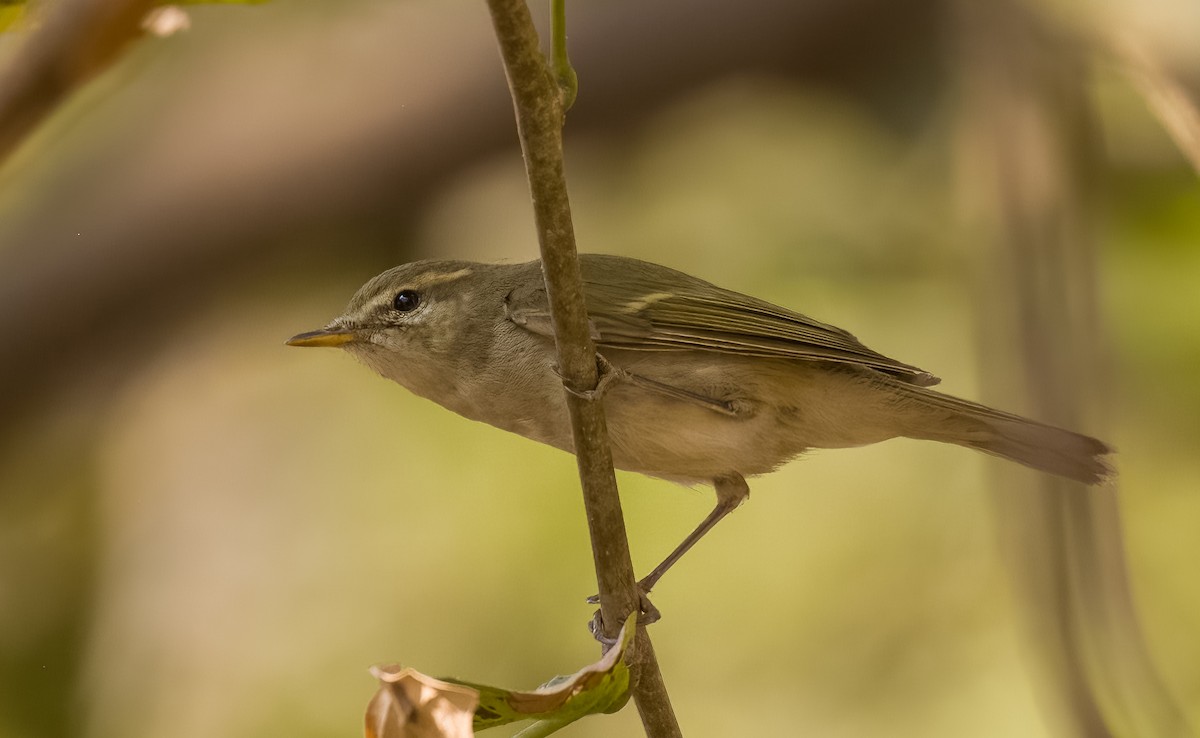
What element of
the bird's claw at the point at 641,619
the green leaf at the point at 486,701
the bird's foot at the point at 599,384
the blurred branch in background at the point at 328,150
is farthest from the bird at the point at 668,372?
the green leaf at the point at 486,701

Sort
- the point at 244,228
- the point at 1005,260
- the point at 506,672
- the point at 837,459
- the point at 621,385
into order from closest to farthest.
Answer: the point at 1005,260 < the point at 621,385 < the point at 244,228 < the point at 506,672 < the point at 837,459

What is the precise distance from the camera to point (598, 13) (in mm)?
4480

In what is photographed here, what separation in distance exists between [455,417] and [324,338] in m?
2.59

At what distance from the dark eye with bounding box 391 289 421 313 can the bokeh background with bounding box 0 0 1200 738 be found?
2.58 ft

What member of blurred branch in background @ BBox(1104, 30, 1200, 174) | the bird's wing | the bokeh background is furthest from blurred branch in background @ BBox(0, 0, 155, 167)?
blurred branch in background @ BBox(1104, 30, 1200, 174)

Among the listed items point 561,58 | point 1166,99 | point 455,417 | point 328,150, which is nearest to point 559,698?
point 561,58

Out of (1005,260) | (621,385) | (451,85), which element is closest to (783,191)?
(451,85)

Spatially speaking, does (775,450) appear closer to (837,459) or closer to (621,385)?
(621,385)

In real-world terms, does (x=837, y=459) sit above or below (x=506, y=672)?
above

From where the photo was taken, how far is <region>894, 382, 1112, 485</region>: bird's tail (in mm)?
3109

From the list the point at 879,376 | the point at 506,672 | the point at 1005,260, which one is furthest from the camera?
the point at 506,672

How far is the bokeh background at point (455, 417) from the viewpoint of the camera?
172 inches

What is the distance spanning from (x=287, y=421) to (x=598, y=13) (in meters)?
2.92

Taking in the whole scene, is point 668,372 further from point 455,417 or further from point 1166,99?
point 455,417
